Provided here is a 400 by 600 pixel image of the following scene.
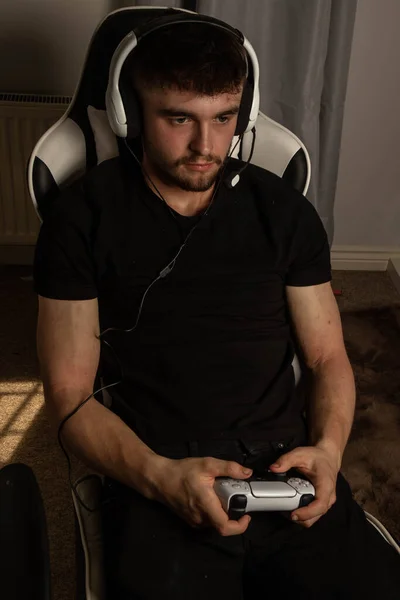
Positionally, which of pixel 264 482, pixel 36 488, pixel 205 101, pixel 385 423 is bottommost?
pixel 385 423

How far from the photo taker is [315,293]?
125 centimetres

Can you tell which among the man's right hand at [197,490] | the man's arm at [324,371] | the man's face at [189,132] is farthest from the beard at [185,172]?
the man's right hand at [197,490]

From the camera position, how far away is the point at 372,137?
7.80 feet

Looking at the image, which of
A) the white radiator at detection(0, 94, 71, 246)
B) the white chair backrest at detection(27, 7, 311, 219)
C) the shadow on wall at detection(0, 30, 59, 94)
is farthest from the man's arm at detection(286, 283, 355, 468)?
the shadow on wall at detection(0, 30, 59, 94)

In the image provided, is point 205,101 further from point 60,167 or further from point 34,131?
point 34,131

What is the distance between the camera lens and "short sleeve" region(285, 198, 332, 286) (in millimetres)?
1233

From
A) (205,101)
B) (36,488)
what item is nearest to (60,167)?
(205,101)

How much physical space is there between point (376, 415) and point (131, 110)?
1.17 meters

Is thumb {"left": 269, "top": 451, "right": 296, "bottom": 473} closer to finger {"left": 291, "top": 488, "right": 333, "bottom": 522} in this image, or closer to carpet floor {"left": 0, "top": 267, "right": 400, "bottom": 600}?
finger {"left": 291, "top": 488, "right": 333, "bottom": 522}

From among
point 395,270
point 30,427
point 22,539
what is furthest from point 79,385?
point 395,270

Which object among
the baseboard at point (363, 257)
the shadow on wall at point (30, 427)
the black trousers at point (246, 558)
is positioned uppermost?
the black trousers at point (246, 558)

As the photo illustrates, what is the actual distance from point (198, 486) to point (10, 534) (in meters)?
0.33

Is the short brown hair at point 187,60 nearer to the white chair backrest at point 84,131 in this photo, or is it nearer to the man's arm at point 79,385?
the white chair backrest at point 84,131

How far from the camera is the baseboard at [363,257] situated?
2600 millimetres
